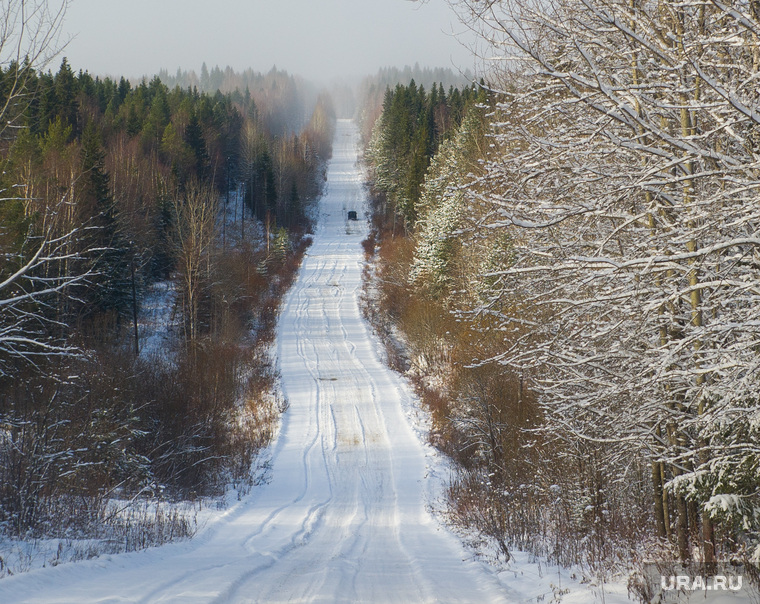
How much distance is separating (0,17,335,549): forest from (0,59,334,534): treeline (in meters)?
0.09

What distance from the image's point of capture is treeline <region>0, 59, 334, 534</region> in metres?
8.34

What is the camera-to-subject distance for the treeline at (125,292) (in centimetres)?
834

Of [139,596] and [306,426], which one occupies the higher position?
[139,596]

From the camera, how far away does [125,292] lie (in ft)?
101

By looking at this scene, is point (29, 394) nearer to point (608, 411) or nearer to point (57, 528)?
point (57, 528)

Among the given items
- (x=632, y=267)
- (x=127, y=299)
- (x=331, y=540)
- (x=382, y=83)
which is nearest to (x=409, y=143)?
(x=127, y=299)

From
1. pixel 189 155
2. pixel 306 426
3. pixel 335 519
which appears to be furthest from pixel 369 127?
pixel 335 519

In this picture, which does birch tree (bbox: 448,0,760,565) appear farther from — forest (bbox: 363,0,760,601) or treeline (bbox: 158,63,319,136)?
treeline (bbox: 158,63,319,136)

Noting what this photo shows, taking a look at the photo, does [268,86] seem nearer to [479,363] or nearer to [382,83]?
[382,83]

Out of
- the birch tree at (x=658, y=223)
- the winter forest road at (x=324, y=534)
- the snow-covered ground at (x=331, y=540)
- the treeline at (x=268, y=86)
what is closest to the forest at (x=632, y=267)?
the birch tree at (x=658, y=223)

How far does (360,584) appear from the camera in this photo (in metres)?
6.07

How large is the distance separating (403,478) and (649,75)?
1168cm

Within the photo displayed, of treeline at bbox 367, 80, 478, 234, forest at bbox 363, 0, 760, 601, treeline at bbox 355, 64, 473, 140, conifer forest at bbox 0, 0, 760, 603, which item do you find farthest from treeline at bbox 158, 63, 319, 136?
forest at bbox 363, 0, 760, 601

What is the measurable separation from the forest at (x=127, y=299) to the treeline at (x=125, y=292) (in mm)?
86
